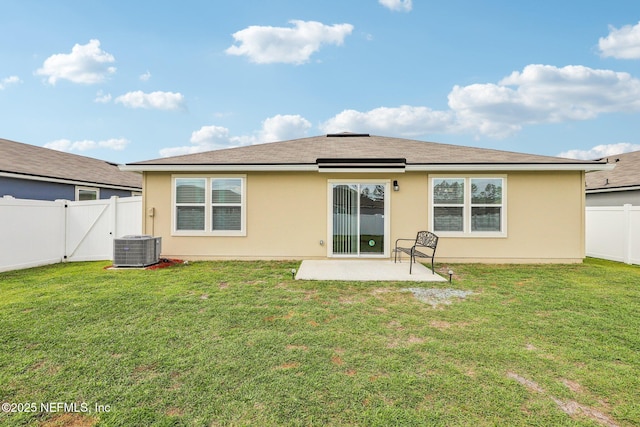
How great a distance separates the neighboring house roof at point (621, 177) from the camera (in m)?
12.2

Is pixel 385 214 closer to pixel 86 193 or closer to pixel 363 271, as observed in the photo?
pixel 363 271

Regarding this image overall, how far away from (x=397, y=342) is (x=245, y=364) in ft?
6.16

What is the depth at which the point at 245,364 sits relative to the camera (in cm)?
303

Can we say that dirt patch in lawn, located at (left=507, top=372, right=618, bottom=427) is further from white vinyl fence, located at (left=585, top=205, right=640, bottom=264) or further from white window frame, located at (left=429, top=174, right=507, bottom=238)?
white vinyl fence, located at (left=585, top=205, right=640, bottom=264)

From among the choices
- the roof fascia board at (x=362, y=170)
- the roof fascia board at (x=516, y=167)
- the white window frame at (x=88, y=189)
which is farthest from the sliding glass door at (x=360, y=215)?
the white window frame at (x=88, y=189)

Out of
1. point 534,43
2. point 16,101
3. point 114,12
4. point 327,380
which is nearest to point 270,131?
point 114,12

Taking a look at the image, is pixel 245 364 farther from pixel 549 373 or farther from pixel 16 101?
pixel 16 101

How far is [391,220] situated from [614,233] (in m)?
8.05

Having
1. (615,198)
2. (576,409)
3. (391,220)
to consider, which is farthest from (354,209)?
(615,198)

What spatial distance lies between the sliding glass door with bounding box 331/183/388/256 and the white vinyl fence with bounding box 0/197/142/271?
666cm

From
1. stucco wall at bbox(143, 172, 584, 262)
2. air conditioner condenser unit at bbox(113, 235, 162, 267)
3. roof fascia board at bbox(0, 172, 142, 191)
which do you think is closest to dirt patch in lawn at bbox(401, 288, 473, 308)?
stucco wall at bbox(143, 172, 584, 262)

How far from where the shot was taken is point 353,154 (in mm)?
9992

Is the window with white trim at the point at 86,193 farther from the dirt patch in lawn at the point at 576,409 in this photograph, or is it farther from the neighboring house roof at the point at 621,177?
the neighboring house roof at the point at 621,177

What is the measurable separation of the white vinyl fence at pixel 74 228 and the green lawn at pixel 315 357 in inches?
124
